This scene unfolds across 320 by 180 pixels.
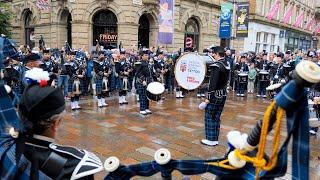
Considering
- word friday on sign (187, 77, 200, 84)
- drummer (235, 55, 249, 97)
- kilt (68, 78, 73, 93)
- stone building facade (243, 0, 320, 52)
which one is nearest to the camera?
word friday on sign (187, 77, 200, 84)

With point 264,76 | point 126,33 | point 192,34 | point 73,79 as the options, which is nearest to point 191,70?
point 73,79

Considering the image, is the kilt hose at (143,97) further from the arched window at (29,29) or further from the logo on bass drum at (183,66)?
the arched window at (29,29)

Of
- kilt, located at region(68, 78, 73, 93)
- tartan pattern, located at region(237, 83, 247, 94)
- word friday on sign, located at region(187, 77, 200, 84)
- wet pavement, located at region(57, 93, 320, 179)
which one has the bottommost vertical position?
wet pavement, located at region(57, 93, 320, 179)

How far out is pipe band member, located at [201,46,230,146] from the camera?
6.70m

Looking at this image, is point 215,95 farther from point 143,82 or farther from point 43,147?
point 43,147

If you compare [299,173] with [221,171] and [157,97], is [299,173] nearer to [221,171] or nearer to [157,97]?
[221,171]

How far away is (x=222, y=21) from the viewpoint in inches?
897

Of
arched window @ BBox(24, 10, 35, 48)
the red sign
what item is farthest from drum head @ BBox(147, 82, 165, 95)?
arched window @ BBox(24, 10, 35, 48)

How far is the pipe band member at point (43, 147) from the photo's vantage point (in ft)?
6.18

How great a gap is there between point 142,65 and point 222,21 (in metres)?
14.3

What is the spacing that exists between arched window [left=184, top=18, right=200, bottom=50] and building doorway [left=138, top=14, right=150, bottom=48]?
3729 mm

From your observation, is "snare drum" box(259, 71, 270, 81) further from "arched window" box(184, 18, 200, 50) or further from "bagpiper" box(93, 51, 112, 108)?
"arched window" box(184, 18, 200, 50)

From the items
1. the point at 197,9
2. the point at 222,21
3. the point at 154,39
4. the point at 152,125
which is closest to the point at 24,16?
the point at 154,39

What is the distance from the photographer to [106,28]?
72.1ft
